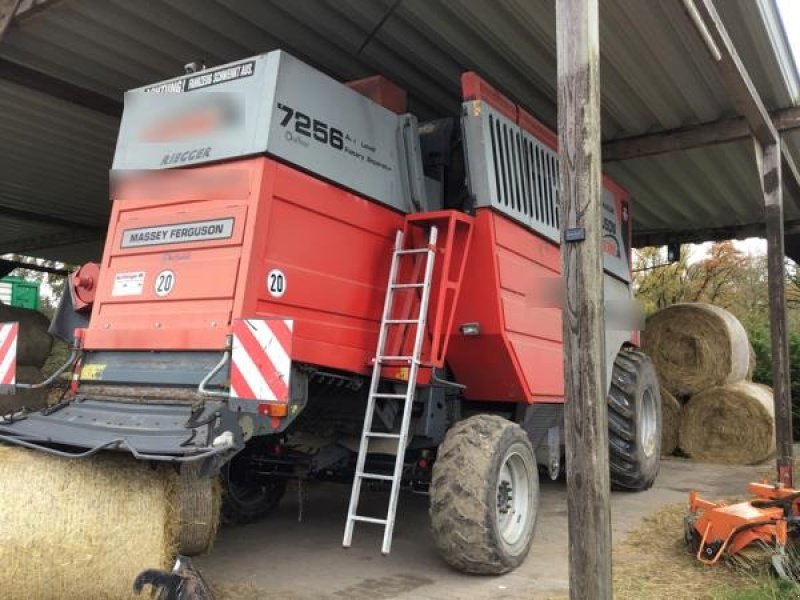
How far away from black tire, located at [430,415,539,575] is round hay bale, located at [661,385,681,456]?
21.6 ft

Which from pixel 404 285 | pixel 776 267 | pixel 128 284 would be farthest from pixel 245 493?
pixel 776 267

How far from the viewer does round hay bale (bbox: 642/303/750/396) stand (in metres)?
10.7

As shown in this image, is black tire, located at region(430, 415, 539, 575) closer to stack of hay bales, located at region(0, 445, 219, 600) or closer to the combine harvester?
the combine harvester

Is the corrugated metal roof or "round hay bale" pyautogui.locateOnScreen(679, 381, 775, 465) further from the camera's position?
"round hay bale" pyautogui.locateOnScreen(679, 381, 775, 465)

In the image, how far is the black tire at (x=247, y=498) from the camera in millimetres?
6129

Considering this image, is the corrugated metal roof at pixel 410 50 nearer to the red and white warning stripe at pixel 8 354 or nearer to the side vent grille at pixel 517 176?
the side vent grille at pixel 517 176

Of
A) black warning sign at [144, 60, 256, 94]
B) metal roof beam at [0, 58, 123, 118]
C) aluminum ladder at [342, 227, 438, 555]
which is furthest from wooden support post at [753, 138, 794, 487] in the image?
metal roof beam at [0, 58, 123, 118]

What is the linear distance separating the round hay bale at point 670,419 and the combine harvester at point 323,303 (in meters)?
5.34

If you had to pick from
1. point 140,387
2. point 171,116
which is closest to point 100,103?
point 171,116

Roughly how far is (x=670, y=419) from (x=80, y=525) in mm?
9309

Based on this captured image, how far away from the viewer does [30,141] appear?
951 centimetres

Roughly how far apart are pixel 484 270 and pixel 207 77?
7.53 ft

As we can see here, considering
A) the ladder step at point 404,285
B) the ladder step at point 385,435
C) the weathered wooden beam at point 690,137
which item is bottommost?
the ladder step at point 385,435

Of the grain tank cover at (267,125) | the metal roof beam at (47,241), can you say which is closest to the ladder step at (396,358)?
the grain tank cover at (267,125)
